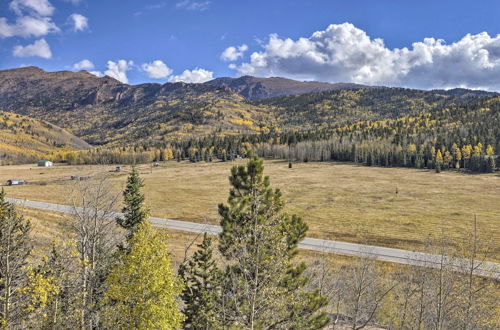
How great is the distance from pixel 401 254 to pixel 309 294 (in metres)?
28.4

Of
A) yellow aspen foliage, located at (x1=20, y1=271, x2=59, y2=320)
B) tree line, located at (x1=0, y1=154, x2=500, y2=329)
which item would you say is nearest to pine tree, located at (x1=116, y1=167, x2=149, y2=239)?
tree line, located at (x1=0, y1=154, x2=500, y2=329)

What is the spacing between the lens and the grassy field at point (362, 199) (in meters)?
53.3

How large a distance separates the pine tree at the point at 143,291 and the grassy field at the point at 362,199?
12444mm

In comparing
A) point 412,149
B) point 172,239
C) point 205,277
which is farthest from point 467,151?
point 205,277

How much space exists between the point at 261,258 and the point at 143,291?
662 cm

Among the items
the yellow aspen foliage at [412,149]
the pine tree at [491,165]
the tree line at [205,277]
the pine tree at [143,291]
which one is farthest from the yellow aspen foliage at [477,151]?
the pine tree at [143,291]

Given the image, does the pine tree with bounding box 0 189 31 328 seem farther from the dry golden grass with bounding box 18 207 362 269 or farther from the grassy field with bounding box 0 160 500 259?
the dry golden grass with bounding box 18 207 362 269

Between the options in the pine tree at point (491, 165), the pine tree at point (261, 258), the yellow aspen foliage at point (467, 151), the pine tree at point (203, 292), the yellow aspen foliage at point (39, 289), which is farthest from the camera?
the yellow aspen foliage at point (467, 151)

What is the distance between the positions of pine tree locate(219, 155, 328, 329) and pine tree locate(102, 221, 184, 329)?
277cm

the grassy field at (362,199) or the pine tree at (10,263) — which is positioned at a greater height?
the pine tree at (10,263)

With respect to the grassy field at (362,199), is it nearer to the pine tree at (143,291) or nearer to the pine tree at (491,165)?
the pine tree at (491,165)

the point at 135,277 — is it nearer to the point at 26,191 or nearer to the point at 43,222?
the point at 43,222

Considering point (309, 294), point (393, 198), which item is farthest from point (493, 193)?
point (309, 294)

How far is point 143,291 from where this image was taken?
50.1 ft
